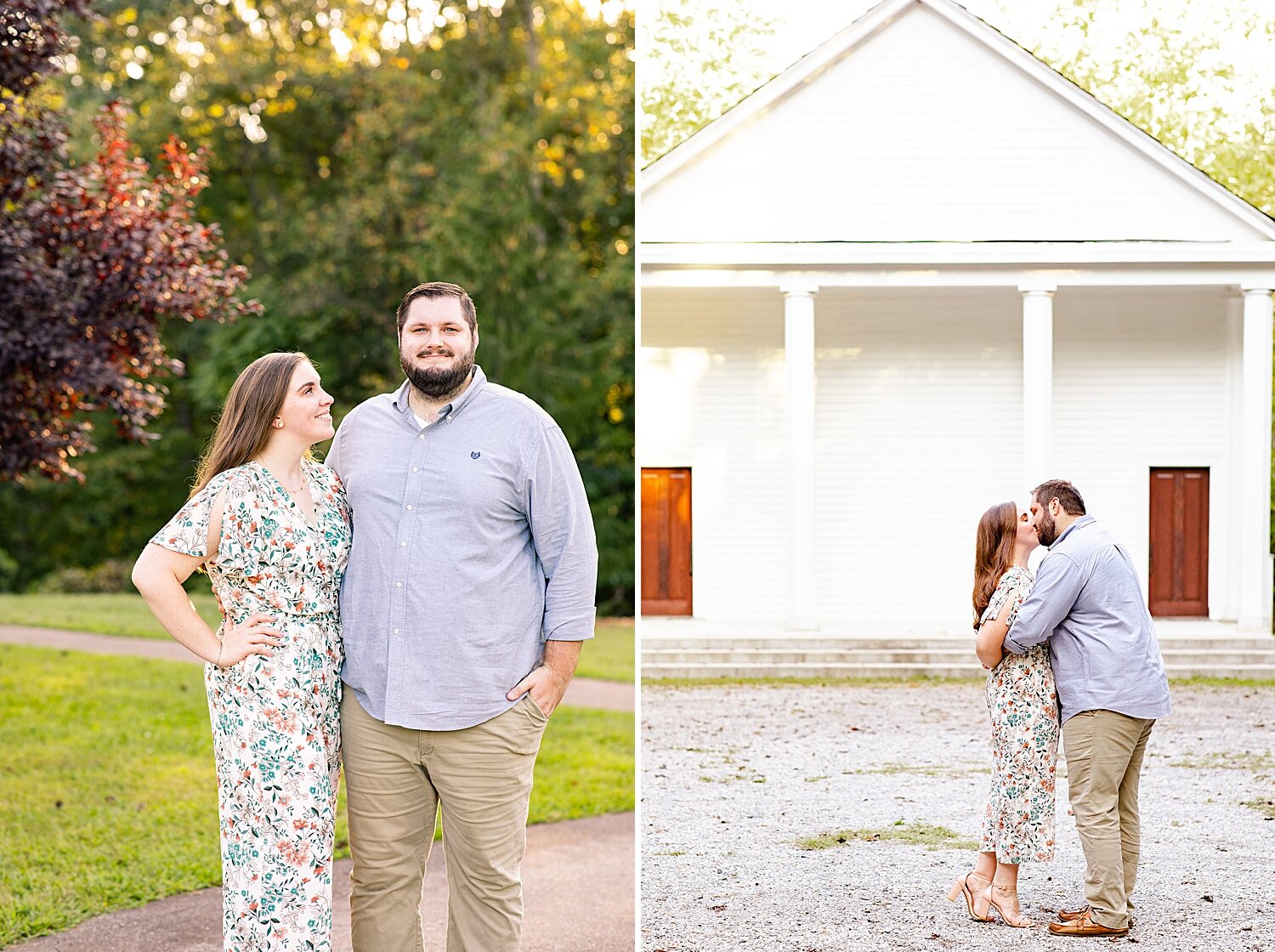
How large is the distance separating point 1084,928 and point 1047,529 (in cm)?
118

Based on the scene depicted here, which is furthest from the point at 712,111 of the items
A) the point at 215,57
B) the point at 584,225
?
the point at 215,57

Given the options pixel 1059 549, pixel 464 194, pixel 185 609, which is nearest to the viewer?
pixel 185 609

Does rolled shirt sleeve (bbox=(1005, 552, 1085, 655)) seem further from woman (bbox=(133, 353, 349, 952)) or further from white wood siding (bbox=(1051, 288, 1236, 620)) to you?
woman (bbox=(133, 353, 349, 952))

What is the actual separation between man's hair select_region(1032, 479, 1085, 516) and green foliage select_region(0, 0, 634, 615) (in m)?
11.4

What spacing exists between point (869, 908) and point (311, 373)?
2.24 m

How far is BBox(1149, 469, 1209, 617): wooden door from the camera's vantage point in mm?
3662

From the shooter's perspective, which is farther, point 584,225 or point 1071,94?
point 584,225

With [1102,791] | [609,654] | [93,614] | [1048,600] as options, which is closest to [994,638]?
[1048,600]

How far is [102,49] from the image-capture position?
2273 centimetres

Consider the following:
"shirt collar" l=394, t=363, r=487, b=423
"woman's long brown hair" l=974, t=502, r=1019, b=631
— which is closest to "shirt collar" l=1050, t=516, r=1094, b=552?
"woman's long brown hair" l=974, t=502, r=1019, b=631

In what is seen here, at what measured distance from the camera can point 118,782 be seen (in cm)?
746

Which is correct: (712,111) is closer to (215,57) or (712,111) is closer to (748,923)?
(748,923)

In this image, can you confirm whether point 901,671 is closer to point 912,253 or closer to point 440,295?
point 912,253

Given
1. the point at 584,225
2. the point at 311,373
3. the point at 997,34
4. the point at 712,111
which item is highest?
the point at 584,225
